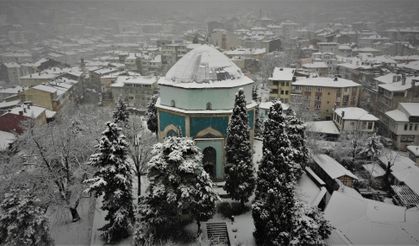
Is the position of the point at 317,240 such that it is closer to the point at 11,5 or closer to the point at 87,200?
the point at 87,200

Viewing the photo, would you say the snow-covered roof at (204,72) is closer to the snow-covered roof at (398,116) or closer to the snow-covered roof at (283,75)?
the snow-covered roof at (398,116)

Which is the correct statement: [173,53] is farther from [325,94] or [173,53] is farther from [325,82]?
[325,94]

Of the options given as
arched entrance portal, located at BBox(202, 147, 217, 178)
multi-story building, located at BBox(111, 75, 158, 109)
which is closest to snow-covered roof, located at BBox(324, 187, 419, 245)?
arched entrance portal, located at BBox(202, 147, 217, 178)

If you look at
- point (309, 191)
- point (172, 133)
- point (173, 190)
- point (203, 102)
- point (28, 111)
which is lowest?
point (309, 191)

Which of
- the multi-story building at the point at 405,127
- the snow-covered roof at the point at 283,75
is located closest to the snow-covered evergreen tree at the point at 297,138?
the multi-story building at the point at 405,127

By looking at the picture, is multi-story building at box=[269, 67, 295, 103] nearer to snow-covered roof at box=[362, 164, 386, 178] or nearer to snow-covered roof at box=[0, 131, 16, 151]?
snow-covered roof at box=[362, 164, 386, 178]

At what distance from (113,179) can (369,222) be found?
50.1 ft

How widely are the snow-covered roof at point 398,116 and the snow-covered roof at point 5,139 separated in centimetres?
4019

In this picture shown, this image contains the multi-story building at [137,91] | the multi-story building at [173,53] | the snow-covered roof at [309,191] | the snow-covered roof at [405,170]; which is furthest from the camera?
the multi-story building at [173,53]

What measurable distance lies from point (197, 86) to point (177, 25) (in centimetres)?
16770

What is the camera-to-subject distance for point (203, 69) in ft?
82.4

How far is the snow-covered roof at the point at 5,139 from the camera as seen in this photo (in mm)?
30906

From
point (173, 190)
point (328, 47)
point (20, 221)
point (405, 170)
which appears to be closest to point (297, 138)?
point (173, 190)

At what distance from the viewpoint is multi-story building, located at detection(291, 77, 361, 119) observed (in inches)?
1810
